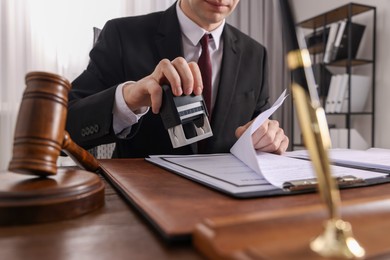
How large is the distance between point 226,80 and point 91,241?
109 centimetres

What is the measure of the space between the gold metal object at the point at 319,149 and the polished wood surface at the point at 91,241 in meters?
0.09

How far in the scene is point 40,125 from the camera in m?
0.40

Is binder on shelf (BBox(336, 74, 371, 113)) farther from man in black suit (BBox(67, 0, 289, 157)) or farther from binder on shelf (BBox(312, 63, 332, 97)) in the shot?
man in black suit (BBox(67, 0, 289, 157))

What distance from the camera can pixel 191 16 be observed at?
136cm

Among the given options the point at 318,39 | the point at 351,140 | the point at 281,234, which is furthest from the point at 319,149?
the point at 318,39

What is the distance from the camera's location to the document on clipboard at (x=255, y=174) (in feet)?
1.48

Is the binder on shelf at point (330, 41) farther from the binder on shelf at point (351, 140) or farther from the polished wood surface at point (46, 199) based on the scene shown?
the polished wood surface at point (46, 199)

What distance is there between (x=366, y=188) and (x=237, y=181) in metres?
0.18

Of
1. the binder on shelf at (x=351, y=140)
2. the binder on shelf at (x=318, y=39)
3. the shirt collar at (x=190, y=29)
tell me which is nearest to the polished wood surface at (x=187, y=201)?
the shirt collar at (x=190, y=29)

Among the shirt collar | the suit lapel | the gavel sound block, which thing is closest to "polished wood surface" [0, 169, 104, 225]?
the gavel sound block

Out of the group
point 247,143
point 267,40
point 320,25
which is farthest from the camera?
point 267,40

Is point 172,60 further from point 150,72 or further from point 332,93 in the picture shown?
point 332,93

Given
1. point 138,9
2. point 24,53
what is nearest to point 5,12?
point 24,53

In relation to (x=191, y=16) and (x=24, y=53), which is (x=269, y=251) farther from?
(x=24, y=53)
